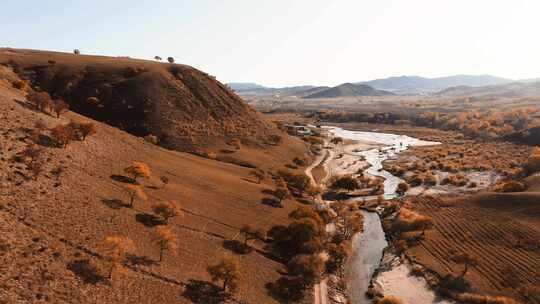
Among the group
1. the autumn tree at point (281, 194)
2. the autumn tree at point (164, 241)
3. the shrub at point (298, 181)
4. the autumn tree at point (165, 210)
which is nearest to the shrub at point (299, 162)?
the shrub at point (298, 181)

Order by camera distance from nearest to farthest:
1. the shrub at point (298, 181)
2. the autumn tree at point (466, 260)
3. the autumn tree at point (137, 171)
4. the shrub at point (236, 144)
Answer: the autumn tree at point (466, 260) < the autumn tree at point (137, 171) < the shrub at point (298, 181) < the shrub at point (236, 144)

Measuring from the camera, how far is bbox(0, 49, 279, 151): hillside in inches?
4067

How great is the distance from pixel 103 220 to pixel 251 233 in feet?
70.4

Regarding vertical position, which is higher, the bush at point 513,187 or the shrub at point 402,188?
the bush at point 513,187

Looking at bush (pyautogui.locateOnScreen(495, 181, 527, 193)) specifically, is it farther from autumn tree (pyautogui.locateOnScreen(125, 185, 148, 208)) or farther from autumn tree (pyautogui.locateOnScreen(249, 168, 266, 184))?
autumn tree (pyautogui.locateOnScreen(125, 185, 148, 208))

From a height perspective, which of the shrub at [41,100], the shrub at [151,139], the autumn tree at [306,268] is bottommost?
the autumn tree at [306,268]

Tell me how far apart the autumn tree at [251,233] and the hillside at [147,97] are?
155 ft

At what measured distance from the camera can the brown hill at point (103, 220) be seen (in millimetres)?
35250

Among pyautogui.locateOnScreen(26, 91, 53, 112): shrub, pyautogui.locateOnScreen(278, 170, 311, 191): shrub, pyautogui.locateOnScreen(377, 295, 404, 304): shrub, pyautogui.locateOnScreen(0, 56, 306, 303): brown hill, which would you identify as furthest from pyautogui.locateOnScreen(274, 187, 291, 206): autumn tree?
pyautogui.locateOnScreen(26, 91, 53, 112): shrub

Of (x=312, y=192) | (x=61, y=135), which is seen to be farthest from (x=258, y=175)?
(x=61, y=135)

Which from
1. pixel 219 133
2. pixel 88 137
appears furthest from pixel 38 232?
pixel 219 133

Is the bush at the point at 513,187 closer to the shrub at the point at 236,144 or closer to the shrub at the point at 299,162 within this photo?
the shrub at the point at 299,162

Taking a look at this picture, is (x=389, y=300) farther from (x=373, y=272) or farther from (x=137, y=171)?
(x=137, y=171)

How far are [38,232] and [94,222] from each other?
6.53m
